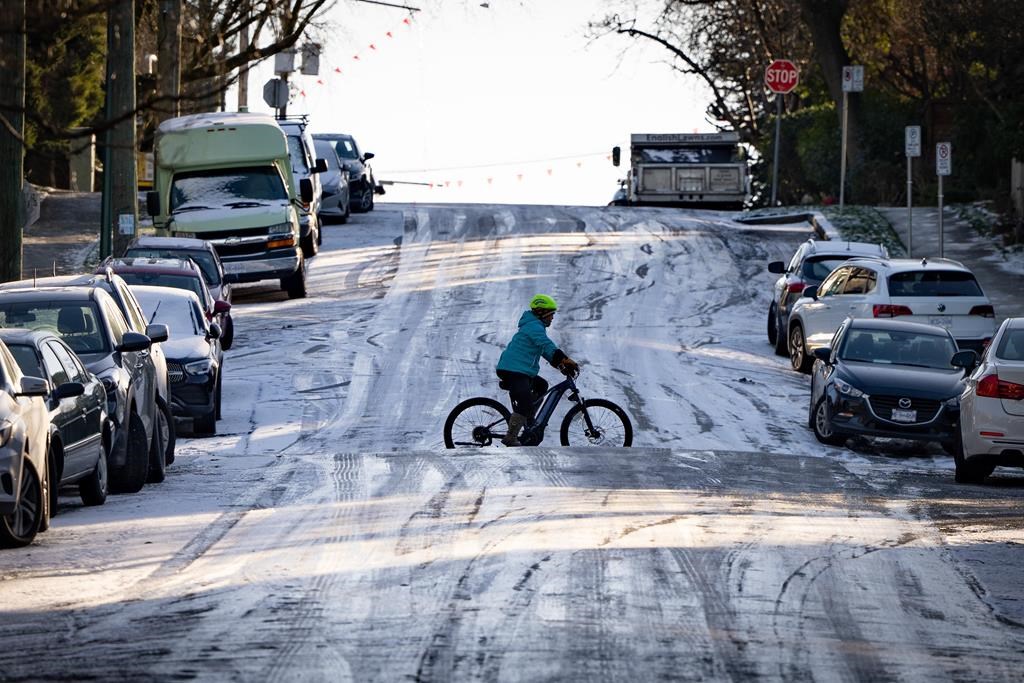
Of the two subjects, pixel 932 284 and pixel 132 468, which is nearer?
pixel 132 468

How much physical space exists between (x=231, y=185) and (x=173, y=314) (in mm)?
11960

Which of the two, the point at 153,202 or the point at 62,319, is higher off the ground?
the point at 153,202

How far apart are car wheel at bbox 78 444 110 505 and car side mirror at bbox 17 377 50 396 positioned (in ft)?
5.03

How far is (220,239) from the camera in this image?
1262 inches

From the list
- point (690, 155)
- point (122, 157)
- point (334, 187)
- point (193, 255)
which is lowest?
point (193, 255)

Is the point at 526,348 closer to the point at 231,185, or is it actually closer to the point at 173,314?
the point at 173,314

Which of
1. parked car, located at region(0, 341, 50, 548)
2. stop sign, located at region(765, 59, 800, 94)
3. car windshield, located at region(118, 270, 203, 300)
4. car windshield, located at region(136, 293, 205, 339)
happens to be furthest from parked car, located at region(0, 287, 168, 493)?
stop sign, located at region(765, 59, 800, 94)

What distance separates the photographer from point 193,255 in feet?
91.1

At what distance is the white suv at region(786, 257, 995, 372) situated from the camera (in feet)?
79.4

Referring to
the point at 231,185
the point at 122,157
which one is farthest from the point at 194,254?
the point at 231,185

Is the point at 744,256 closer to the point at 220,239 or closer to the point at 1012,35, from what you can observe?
the point at 1012,35

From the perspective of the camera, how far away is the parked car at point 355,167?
45.4 m

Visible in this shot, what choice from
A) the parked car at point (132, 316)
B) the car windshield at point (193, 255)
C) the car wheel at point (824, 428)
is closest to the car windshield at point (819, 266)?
the car wheel at point (824, 428)

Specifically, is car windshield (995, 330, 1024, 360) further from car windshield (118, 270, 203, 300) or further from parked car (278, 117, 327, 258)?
parked car (278, 117, 327, 258)
